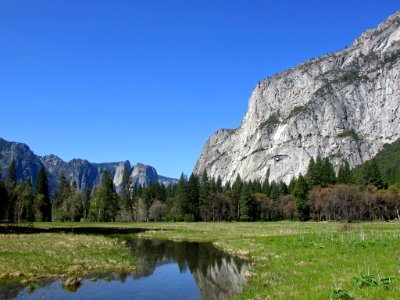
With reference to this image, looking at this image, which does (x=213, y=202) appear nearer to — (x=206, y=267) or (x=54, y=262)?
(x=206, y=267)

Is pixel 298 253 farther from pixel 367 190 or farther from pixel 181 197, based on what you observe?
pixel 181 197

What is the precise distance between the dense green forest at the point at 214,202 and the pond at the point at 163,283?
302 ft

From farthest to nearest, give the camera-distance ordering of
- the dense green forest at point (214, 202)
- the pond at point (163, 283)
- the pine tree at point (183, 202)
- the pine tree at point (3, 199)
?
the pine tree at point (183, 202) < the dense green forest at point (214, 202) < the pine tree at point (3, 199) < the pond at point (163, 283)

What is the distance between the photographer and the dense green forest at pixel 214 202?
124m

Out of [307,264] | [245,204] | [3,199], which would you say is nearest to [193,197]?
[245,204]

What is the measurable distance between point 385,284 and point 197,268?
749 inches

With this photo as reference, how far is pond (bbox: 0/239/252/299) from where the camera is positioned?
22.2 m

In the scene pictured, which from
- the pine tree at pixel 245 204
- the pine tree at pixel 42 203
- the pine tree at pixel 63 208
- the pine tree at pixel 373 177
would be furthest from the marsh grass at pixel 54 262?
the pine tree at pixel 373 177

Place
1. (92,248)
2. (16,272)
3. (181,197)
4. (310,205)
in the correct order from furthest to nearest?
(181,197) → (310,205) → (92,248) → (16,272)

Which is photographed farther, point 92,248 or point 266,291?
point 92,248

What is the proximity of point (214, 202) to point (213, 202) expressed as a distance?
1.28ft

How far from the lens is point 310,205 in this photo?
132 m

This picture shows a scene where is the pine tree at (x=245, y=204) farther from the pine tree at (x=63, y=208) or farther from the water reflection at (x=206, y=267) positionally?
the water reflection at (x=206, y=267)

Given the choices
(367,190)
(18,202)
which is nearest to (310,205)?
(367,190)
